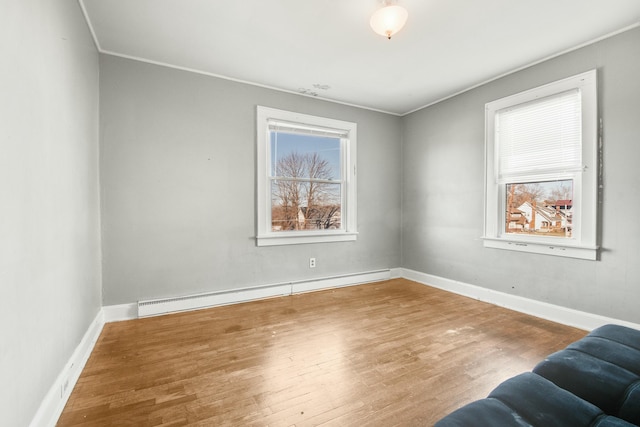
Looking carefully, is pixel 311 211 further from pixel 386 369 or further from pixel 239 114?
pixel 386 369

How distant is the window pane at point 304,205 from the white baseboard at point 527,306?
173 cm

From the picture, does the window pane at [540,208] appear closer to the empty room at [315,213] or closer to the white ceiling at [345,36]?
the empty room at [315,213]

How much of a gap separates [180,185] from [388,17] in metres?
2.60

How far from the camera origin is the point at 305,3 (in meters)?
2.19

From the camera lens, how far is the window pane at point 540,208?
2.92 meters

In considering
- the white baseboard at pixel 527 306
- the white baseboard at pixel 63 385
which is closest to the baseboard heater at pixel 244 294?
the white baseboard at pixel 63 385

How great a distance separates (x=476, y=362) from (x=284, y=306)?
200 cm

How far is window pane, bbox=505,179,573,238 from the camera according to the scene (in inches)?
115

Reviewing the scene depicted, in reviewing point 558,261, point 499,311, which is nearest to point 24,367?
point 499,311

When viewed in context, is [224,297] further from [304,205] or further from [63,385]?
[63,385]

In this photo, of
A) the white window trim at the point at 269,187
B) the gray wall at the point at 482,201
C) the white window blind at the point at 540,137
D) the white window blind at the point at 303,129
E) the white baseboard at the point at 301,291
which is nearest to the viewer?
the white baseboard at the point at 301,291

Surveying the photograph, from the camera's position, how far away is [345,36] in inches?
103

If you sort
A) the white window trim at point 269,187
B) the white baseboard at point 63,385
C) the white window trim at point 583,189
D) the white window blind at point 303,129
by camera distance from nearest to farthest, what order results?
the white baseboard at point 63,385 → the white window trim at point 583,189 → the white window trim at point 269,187 → the white window blind at point 303,129

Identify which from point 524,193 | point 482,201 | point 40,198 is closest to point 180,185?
point 40,198
